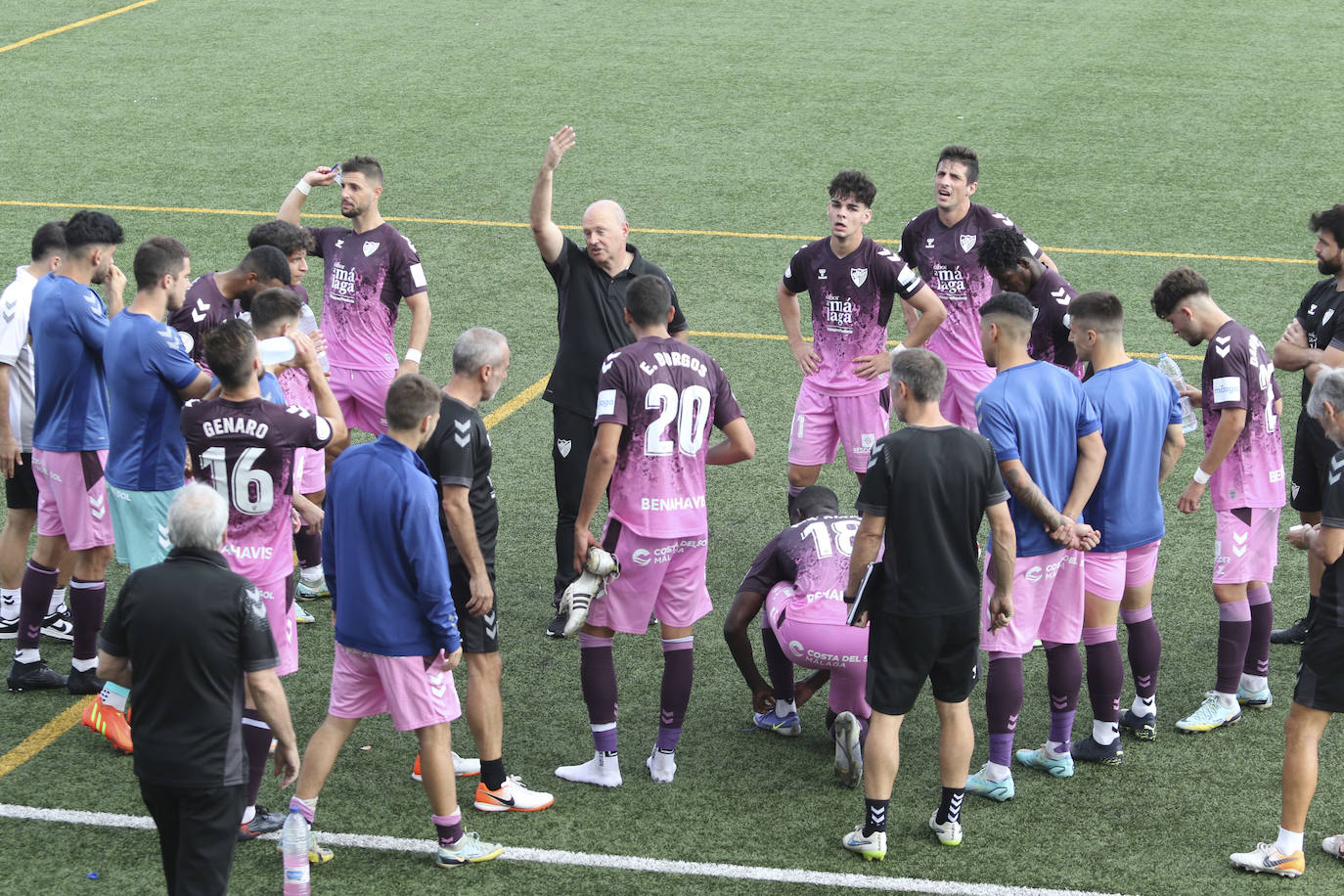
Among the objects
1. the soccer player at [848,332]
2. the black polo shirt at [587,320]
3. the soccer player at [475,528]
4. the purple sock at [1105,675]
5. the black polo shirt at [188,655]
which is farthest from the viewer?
the soccer player at [848,332]

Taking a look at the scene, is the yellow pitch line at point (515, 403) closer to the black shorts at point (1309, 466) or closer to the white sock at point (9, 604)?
the white sock at point (9, 604)

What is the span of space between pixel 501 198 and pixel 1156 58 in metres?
11.1

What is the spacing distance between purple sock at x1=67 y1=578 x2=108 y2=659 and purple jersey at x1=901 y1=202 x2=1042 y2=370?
17.1ft

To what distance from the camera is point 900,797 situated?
262 inches

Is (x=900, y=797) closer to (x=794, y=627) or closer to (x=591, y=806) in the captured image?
(x=794, y=627)

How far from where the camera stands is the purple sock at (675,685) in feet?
21.9

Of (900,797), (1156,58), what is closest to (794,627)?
(900,797)

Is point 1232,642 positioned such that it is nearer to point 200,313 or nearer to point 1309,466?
point 1309,466

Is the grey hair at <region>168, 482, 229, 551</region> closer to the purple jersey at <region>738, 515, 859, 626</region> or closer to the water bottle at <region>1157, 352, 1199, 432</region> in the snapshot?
the purple jersey at <region>738, 515, 859, 626</region>

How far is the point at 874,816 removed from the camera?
6.08 metres

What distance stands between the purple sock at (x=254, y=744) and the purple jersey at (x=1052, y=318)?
4571 mm

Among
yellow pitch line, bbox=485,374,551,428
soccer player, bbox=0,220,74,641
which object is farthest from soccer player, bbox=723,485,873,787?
yellow pitch line, bbox=485,374,551,428

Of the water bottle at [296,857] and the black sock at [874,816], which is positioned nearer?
the water bottle at [296,857]

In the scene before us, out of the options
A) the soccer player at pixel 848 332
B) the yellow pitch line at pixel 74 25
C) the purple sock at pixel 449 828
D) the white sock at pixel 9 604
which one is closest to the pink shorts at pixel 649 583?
the purple sock at pixel 449 828
